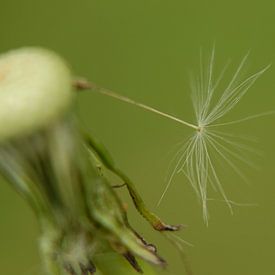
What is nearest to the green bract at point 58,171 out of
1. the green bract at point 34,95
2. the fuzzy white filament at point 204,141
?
the green bract at point 34,95

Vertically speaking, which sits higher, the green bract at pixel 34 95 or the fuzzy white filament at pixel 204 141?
the green bract at pixel 34 95

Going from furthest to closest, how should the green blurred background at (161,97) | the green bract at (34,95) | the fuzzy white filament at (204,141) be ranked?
the green blurred background at (161,97)
the fuzzy white filament at (204,141)
the green bract at (34,95)

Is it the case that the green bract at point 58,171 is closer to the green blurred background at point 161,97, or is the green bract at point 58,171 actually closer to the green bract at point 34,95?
the green bract at point 34,95

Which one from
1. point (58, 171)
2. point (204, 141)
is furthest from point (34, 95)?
point (204, 141)

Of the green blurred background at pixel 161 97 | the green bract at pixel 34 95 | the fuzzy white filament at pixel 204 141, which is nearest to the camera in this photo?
the green bract at pixel 34 95

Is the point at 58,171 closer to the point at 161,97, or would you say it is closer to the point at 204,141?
the point at 204,141

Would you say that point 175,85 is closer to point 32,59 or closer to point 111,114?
point 111,114

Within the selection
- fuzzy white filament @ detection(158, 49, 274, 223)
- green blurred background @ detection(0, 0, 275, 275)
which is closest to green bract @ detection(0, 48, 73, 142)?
fuzzy white filament @ detection(158, 49, 274, 223)

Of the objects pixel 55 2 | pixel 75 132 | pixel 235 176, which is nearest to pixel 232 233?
pixel 235 176
